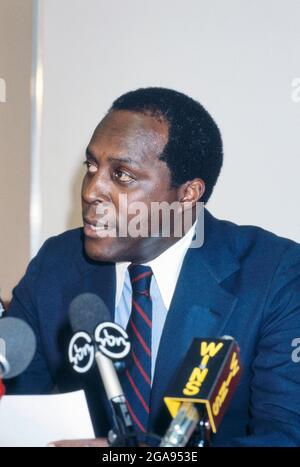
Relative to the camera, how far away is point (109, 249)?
57.0 inches

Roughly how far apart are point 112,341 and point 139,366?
0.50m

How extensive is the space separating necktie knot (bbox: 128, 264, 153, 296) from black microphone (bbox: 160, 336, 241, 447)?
0.50 metres

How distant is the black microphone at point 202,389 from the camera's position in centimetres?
89

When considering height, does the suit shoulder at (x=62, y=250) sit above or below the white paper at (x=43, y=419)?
above

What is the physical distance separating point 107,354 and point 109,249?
52 cm

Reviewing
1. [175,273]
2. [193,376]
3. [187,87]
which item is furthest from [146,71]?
[193,376]

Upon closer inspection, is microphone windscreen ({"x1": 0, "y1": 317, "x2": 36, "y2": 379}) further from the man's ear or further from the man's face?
the man's ear

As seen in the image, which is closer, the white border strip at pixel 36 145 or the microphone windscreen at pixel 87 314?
the microphone windscreen at pixel 87 314

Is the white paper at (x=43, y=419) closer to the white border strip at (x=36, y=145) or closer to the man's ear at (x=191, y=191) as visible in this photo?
the man's ear at (x=191, y=191)

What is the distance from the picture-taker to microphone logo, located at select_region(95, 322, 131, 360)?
94 cm

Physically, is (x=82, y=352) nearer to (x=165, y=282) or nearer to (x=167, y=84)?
(x=165, y=282)

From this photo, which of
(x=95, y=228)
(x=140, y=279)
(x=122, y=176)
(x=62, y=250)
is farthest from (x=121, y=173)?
(x=62, y=250)

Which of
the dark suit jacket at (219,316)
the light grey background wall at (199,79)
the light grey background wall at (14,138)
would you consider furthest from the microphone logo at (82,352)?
the light grey background wall at (14,138)

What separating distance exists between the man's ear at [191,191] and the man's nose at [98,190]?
0.19 metres
